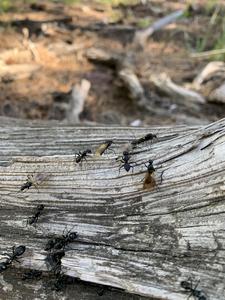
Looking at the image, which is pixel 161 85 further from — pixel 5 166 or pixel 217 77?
pixel 5 166

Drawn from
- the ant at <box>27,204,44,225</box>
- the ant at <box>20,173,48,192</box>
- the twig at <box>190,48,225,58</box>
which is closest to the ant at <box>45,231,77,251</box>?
the ant at <box>27,204,44,225</box>

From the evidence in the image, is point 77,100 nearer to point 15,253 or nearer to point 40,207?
point 40,207

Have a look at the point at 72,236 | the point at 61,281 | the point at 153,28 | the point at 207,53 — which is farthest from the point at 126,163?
the point at 153,28

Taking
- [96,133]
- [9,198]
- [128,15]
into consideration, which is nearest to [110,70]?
[128,15]

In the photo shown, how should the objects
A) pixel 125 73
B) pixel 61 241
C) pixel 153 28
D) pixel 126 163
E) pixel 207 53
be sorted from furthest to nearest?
pixel 153 28, pixel 207 53, pixel 125 73, pixel 126 163, pixel 61 241

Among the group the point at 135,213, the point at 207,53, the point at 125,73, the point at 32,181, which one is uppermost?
the point at 207,53

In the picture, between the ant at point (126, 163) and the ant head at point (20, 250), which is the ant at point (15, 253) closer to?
the ant head at point (20, 250)

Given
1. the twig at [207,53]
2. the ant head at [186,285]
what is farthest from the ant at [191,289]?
the twig at [207,53]
